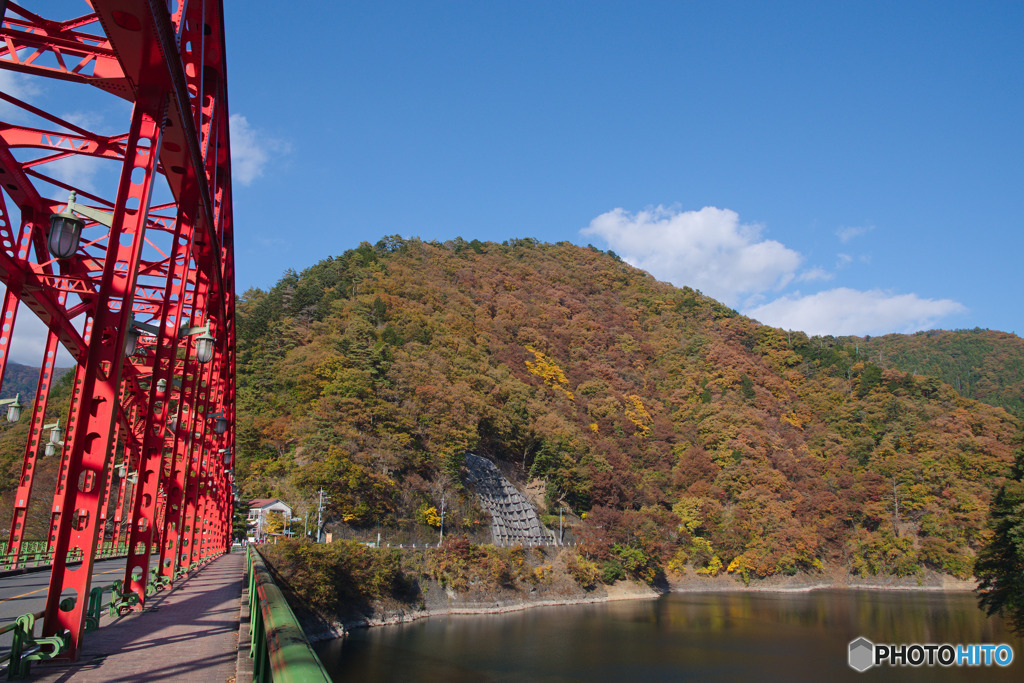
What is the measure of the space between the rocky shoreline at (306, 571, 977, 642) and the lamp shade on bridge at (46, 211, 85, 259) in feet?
79.9

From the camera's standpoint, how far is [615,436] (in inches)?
2591

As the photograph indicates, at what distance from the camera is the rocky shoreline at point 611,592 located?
31.4m

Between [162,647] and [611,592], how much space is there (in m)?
43.0

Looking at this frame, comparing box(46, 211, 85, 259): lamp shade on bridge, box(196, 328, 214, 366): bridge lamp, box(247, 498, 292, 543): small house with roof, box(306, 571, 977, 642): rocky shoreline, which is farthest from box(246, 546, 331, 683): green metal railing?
box(247, 498, 292, 543): small house with roof

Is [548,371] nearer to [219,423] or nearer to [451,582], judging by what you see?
[451,582]

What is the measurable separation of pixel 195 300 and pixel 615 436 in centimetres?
5736

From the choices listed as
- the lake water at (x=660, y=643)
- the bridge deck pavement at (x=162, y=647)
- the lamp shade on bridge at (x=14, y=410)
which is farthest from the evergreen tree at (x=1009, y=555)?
the lamp shade on bridge at (x=14, y=410)

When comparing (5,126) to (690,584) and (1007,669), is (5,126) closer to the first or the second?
(1007,669)

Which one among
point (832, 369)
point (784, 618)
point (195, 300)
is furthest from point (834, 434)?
point (195, 300)

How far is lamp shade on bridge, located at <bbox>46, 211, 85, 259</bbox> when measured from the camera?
18.9ft

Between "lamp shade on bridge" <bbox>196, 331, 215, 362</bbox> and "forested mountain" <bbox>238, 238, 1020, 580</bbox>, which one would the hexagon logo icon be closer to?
"forested mountain" <bbox>238, 238, 1020, 580</bbox>

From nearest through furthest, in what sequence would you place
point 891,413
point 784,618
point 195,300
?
point 195,300 < point 784,618 < point 891,413

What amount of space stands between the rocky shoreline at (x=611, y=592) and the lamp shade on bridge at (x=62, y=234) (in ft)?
79.9

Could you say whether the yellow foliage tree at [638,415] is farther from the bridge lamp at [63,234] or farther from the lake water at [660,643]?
the bridge lamp at [63,234]
